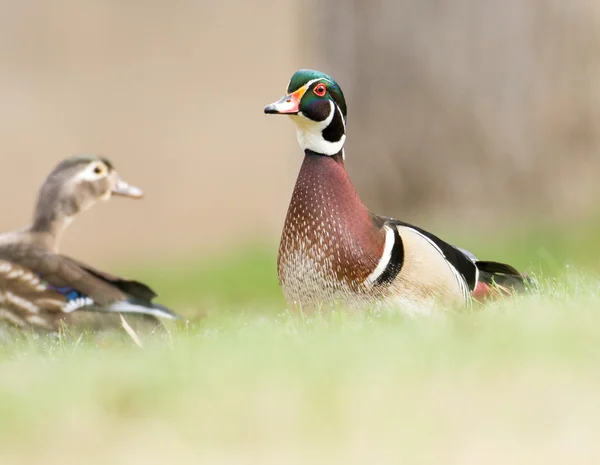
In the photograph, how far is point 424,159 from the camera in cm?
435

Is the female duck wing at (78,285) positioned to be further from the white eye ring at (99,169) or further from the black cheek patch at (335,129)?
the black cheek patch at (335,129)

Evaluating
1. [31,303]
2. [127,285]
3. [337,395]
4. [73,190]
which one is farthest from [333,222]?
[73,190]

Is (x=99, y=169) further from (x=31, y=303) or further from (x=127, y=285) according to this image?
(x=31, y=303)

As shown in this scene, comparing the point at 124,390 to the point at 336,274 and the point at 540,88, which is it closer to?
the point at 336,274

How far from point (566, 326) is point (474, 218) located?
2.33 meters

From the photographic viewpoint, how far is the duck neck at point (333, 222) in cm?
221

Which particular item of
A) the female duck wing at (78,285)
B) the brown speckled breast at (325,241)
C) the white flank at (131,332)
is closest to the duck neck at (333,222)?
the brown speckled breast at (325,241)

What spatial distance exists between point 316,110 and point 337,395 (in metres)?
0.82

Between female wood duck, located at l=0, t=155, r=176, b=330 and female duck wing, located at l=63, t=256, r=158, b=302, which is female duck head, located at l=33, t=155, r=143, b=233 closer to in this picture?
female wood duck, located at l=0, t=155, r=176, b=330

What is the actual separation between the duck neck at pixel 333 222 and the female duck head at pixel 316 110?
3 centimetres

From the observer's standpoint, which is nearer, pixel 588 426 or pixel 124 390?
pixel 588 426

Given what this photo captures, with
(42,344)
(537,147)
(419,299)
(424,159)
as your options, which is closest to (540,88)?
(537,147)

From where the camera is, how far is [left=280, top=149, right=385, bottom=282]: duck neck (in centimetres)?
221

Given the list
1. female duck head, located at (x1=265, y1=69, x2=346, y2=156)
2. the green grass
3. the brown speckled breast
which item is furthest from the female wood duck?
female duck head, located at (x1=265, y1=69, x2=346, y2=156)
